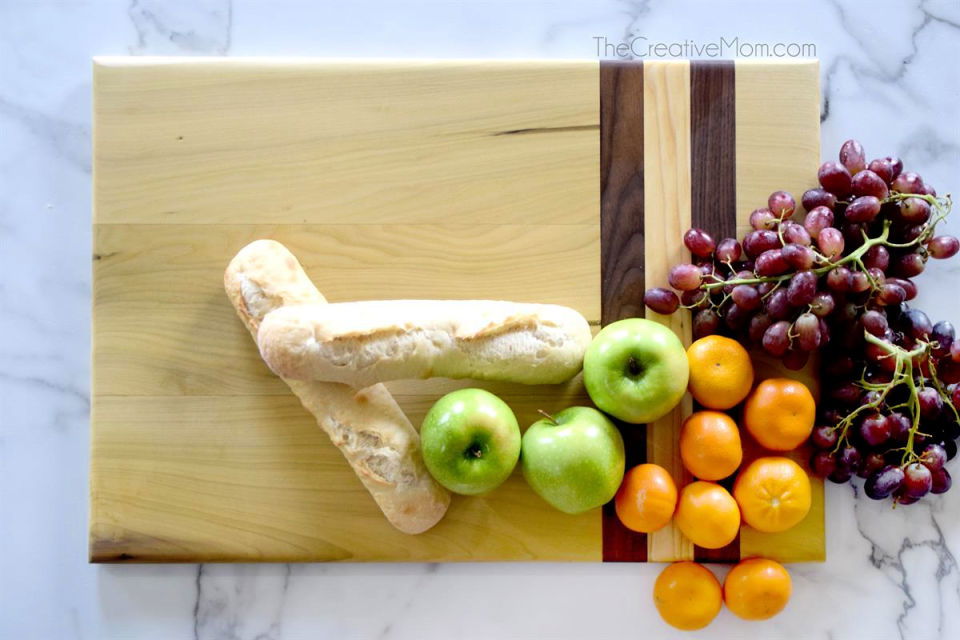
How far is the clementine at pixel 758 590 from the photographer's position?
115 cm

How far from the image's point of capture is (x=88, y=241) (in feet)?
4.22

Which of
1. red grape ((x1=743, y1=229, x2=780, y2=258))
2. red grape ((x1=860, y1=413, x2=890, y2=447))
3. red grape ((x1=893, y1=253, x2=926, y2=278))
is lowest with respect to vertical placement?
red grape ((x1=860, y1=413, x2=890, y2=447))

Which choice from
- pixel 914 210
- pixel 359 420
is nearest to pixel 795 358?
pixel 914 210

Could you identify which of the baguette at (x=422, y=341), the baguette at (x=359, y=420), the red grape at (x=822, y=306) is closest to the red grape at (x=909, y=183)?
the red grape at (x=822, y=306)

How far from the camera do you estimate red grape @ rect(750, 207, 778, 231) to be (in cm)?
116

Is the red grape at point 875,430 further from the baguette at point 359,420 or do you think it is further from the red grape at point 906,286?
the baguette at point 359,420

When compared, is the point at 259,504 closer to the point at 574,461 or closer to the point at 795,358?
the point at 574,461

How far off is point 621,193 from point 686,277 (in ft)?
0.59

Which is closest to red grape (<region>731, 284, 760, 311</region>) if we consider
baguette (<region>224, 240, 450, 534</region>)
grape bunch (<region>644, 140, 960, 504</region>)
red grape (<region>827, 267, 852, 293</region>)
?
grape bunch (<region>644, 140, 960, 504</region>)

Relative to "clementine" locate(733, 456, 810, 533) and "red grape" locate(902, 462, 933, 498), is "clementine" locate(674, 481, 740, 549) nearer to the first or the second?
"clementine" locate(733, 456, 810, 533)

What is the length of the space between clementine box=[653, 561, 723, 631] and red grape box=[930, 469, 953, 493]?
37 cm

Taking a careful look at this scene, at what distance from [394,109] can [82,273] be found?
0.60 meters

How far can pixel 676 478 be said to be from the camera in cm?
122

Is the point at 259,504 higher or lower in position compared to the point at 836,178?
lower
